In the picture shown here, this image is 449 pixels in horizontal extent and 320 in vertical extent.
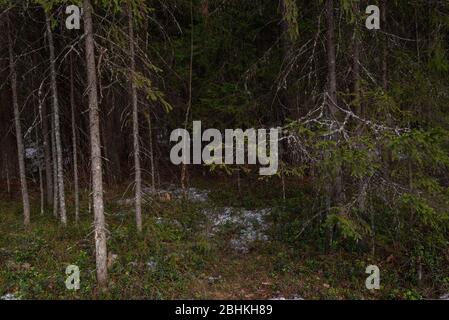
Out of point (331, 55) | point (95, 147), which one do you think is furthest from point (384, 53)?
point (95, 147)

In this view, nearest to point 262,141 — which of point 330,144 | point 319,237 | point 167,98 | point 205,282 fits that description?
point 330,144

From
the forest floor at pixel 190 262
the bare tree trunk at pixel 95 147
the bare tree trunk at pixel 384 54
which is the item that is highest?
the bare tree trunk at pixel 384 54

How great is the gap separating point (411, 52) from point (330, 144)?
4.58 meters

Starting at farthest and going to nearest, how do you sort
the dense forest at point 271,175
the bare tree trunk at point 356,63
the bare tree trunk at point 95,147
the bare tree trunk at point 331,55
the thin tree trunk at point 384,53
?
the thin tree trunk at point 384,53 < the bare tree trunk at point 331,55 < the bare tree trunk at point 356,63 < the dense forest at point 271,175 < the bare tree trunk at point 95,147

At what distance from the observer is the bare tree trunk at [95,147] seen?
9602 millimetres

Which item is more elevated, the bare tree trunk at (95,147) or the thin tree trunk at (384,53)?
the thin tree trunk at (384,53)

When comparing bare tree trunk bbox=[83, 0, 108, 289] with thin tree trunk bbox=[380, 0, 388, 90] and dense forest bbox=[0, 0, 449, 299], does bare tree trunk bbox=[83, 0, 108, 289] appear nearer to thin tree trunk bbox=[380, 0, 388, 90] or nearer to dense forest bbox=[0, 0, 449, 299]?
dense forest bbox=[0, 0, 449, 299]

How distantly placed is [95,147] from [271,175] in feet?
18.0

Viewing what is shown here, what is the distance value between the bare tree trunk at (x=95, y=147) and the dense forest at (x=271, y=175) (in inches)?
1.2

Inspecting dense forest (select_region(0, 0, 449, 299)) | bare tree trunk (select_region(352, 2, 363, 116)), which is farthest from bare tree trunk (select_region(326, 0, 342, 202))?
bare tree trunk (select_region(352, 2, 363, 116))

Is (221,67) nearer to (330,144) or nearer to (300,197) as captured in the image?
(300,197)

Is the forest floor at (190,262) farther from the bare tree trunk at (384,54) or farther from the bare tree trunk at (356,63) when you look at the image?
the bare tree trunk at (384,54)

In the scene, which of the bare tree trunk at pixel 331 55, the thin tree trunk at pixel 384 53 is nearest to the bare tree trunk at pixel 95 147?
the bare tree trunk at pixel 331 55

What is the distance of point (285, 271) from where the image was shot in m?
11.2
